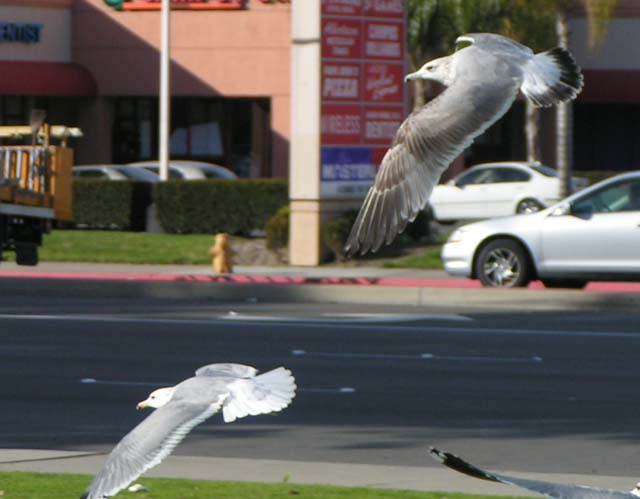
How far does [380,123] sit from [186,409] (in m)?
18.7

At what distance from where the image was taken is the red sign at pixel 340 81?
22.5 m

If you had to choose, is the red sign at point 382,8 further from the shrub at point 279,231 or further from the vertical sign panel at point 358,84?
the shrub at point 279,231

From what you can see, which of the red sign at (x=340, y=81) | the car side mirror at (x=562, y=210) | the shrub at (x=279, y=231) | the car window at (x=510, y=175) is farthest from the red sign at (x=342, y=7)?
the car window at (x=510, y=175)

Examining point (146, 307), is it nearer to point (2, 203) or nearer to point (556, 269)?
point (2, 203)

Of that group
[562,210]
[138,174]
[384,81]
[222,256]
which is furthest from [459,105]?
[138,174]

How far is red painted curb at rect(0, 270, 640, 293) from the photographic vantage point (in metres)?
20.1

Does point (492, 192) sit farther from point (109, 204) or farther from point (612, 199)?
point (612, 199)

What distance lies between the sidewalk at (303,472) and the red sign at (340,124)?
14.3 meters

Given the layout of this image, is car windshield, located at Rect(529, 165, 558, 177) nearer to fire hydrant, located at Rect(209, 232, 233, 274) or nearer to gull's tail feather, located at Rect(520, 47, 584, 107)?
fire hydrant, located at Rect(209, 232, 233, 274)

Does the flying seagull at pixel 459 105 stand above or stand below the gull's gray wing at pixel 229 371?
above

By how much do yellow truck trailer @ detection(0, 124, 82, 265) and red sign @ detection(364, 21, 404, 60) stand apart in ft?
14.9

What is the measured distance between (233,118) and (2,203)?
2377cm

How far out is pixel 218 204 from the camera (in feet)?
89.7

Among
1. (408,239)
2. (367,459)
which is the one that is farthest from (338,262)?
(367,459)
